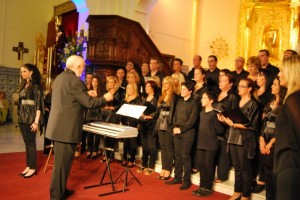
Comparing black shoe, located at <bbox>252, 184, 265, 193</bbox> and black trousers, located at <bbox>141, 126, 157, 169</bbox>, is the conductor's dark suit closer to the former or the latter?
black trousers, located at <bbox>141, 126, 157, 169</bbox>

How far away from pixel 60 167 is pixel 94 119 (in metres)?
2.75

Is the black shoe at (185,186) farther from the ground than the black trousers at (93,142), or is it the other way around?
the black trousers at (93,142)

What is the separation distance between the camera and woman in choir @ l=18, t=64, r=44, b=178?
518 cm

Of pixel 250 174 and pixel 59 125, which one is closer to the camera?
pixel 59 125

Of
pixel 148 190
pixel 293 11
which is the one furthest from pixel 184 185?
pixel 293 11

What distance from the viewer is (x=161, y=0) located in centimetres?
1181

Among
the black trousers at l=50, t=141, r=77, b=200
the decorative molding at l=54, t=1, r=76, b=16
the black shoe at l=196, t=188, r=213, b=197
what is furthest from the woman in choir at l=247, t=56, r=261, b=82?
the decorative molding at l=54, t=1, r=76, b=16

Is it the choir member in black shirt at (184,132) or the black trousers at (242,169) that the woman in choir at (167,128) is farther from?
the black trousers at (242,169)

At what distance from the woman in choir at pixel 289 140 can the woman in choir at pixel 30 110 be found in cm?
389

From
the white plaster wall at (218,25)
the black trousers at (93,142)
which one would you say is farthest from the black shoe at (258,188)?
the white plaster wall at (218,25)

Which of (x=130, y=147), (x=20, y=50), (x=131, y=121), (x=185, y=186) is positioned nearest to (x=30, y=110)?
(x=131, y=121)

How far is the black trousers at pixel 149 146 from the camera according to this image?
19.4 feet

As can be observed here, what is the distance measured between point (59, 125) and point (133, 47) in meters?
5.92

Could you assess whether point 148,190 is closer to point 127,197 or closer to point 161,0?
point 127,197
